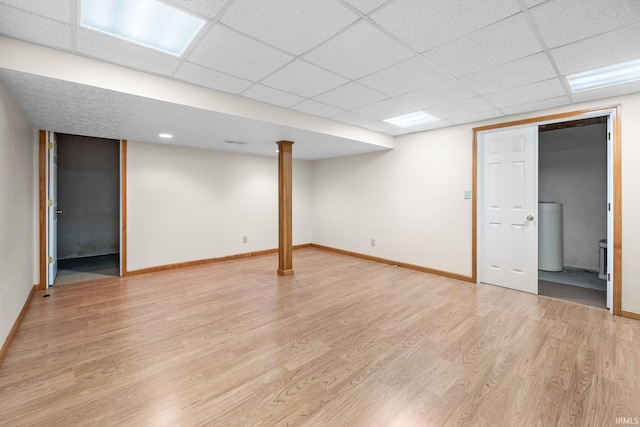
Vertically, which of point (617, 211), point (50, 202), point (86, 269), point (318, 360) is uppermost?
point (50, 202)

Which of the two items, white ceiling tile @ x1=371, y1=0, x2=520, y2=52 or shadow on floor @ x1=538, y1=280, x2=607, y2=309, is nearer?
white ceiling tile @ x1=371, y1=0, x2=520, y2=52

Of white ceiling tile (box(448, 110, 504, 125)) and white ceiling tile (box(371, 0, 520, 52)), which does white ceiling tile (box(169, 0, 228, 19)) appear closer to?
white ceiling tile (box(371, 0, 520, 52))

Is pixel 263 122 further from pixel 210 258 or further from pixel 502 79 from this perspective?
pixel 210 258

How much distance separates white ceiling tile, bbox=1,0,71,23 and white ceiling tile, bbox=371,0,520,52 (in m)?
1.88

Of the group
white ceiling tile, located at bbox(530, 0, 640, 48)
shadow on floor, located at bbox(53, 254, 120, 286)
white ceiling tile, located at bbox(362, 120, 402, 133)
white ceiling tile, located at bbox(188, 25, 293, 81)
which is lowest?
shadow on floor, located at bbox(53, 254, 120, 286)

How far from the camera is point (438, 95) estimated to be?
3.14 metres

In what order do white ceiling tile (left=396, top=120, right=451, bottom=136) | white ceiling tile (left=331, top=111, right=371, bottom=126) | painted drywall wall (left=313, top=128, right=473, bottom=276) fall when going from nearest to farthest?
white ceiling tile (left=331, top=111, right=371, bottom=126) → white ceiling tile (left=396, top=120, right=451, bottom=136) → painted drywall wall (left=313, top=128, right=473, bottom=276)

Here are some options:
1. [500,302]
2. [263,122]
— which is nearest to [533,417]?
[500,302]

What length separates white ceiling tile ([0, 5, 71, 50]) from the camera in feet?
5.83

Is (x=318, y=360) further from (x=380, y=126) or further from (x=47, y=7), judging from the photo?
(x=380, y=126)

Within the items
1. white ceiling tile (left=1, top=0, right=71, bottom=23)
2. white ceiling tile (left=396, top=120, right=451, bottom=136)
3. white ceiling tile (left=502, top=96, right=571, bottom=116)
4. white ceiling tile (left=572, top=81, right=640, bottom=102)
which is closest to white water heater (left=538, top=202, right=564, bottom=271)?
white ceiling tile (left=502, top=96, right=571, bottom=116)

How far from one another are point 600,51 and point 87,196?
27.2 feet

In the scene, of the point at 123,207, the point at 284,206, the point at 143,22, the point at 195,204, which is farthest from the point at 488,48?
the point at 123,207

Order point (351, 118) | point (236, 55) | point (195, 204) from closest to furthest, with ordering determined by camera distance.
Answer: point (236, 55)
point (351, 118)
point (195, 204)
